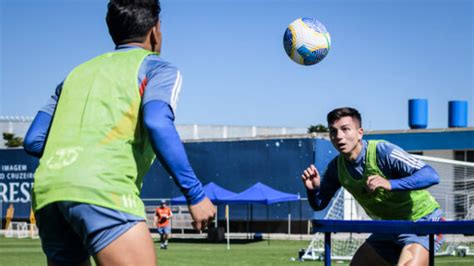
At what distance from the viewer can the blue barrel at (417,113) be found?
49000 millimetres

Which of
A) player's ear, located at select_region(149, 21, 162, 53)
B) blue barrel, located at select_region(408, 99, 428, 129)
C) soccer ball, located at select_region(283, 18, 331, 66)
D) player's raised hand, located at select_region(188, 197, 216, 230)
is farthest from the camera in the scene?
blue barrel, located at select_region(408, 99, 428, 129)

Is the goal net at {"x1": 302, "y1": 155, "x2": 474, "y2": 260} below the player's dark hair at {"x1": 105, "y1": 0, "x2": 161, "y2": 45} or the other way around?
below

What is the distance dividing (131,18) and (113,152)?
75cm

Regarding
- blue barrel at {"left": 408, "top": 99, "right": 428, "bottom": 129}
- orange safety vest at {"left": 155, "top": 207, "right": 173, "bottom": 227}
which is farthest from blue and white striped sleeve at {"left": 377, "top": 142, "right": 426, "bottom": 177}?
blue barrel at {"left": 408, "top": 99, "right": 428, "bottom": 129}

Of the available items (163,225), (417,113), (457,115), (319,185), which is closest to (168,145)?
(319,185)

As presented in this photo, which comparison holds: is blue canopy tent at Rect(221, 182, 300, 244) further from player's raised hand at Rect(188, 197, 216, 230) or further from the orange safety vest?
player's raised hand at Rect(188, 197, 216, 230)

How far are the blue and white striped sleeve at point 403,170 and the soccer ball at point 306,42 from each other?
3447 millimetres

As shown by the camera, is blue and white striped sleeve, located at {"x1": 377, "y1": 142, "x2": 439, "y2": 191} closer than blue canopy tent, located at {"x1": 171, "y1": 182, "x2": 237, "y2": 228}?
Yes

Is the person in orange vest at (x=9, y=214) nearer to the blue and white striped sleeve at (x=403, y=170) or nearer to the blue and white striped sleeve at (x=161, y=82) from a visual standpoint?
the blue and white striped sleeve at (x=403, y=170)

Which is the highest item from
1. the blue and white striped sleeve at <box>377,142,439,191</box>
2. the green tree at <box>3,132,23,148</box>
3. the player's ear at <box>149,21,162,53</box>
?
the green tree at <box>3,132,23,148</box>

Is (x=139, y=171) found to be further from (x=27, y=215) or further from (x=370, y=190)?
(x=27, y=215)

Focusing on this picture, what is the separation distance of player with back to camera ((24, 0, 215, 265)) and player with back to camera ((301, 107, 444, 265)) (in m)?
3.34

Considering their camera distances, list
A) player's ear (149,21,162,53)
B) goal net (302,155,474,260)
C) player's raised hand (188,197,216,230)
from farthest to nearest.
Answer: goal net (302,155,474,260)
player's ear (149,21,162,53)
player's raised hand (188,197,216,230)

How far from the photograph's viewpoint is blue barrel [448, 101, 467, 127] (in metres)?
48.5
